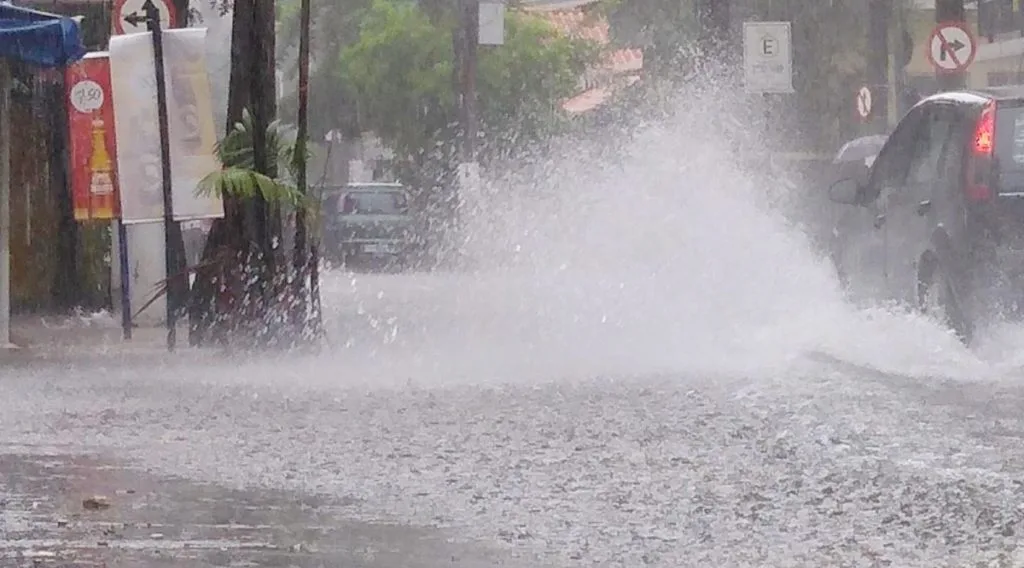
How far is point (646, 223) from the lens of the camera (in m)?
19.9

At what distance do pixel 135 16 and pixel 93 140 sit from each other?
4.64ft

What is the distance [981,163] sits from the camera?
13.4 meters

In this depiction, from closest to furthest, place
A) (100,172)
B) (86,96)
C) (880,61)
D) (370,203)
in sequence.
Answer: (86,96) → (100,172) → (880,61) → (370,203)

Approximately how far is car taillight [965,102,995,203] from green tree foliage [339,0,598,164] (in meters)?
40.8

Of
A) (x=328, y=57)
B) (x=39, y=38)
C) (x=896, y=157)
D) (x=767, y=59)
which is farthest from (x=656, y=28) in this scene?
(x=896, y=157)

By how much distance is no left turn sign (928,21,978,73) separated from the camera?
86.4ft

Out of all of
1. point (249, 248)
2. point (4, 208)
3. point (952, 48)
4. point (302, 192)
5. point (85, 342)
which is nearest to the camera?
point (302, 192)

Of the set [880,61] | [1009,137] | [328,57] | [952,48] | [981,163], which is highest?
[328,57]

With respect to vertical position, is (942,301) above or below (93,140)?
below

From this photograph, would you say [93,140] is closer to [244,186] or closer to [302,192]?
[302,192]

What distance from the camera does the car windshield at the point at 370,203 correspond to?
4059 centimetres

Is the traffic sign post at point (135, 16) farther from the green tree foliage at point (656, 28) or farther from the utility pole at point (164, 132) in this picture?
the green tree foliage at point (656, 28)

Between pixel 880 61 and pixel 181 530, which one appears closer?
pixel 181 530

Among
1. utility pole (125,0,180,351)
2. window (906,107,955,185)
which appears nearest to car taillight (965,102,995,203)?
window (906,107,955,185)
